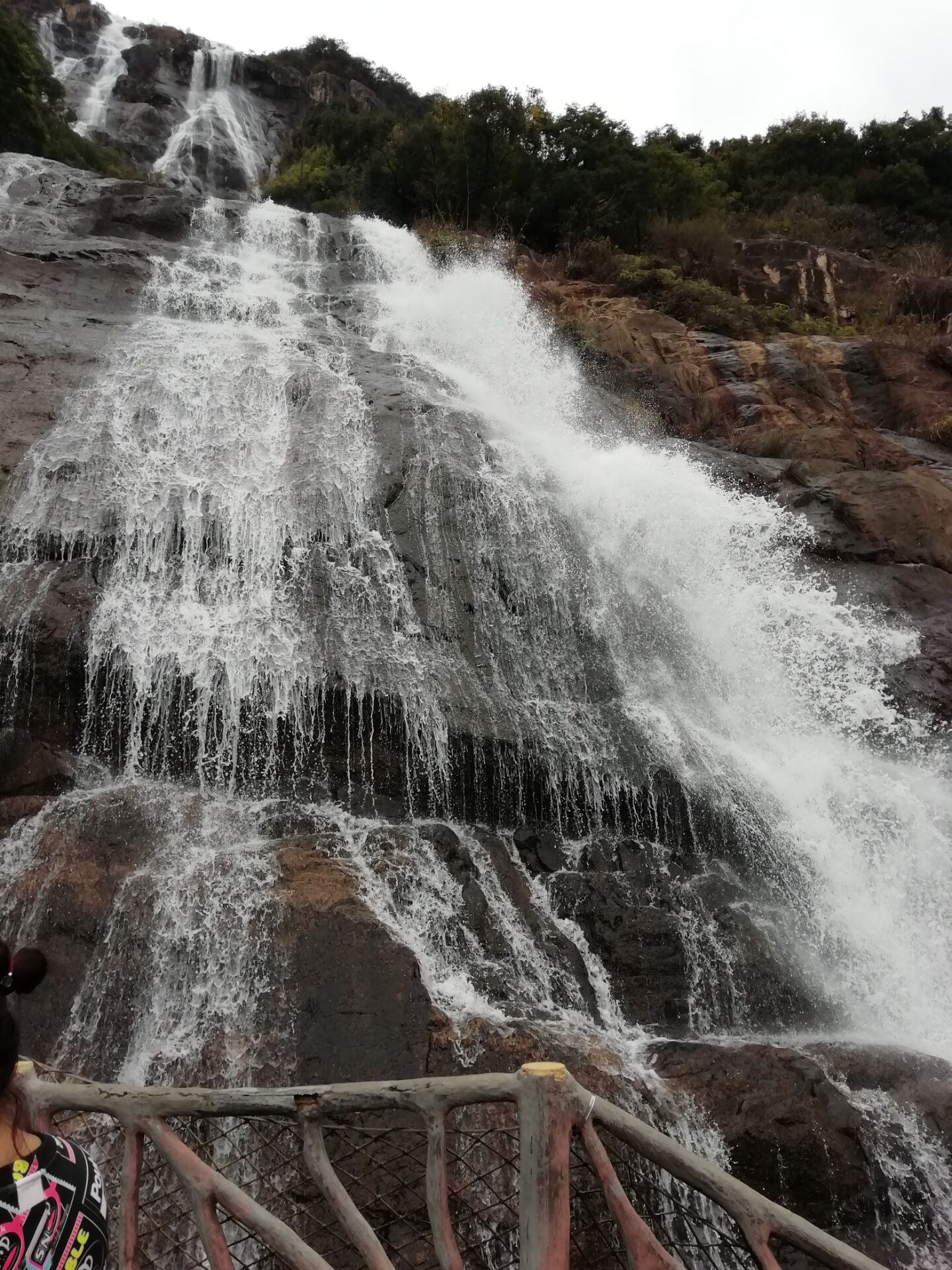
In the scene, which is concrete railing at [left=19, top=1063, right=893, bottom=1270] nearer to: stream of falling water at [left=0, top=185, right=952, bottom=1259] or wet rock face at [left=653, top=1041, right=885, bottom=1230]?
wet rock face at [left=653, top=1041, right=885, bottom=1230]

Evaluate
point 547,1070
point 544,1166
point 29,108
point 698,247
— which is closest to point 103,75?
point 29,108

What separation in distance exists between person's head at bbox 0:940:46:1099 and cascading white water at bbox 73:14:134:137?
31.6 m

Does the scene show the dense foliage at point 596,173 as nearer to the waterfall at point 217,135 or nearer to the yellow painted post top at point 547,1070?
the waterfall at point 217,135

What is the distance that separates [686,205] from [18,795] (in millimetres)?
21083

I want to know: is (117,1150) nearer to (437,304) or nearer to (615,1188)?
(615,1188)

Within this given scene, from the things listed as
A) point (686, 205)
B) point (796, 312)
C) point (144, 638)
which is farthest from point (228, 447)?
point (686, 205)

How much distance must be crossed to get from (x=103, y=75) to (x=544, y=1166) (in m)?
39.4

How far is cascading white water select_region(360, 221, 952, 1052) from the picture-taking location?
243 inches

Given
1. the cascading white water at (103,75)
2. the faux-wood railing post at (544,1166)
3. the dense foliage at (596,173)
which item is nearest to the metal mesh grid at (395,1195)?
the faux-wood railing post at (544,1166)

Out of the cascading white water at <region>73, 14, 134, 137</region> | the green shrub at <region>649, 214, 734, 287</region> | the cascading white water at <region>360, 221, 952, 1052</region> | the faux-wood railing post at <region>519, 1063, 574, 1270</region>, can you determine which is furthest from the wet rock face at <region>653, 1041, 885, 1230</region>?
the cascading white water at <region>73, 14, 134, 137</region>

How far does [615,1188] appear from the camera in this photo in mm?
1906

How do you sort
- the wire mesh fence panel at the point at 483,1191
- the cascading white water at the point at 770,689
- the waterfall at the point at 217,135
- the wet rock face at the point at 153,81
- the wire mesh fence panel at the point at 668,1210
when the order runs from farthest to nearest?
the wet rock face at the point at 153,81 < the waterfall at the point at 217,135 < the cascading white water at the point at 770,689 < the wire mesh fence panel at the point at 668,1210 < the wire mesh fence panel at the point at 483,1191

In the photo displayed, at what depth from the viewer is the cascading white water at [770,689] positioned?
6.18 meters

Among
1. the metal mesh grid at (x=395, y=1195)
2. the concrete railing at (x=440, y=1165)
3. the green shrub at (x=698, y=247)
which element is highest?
the green shrub at (x=698, y=247)
